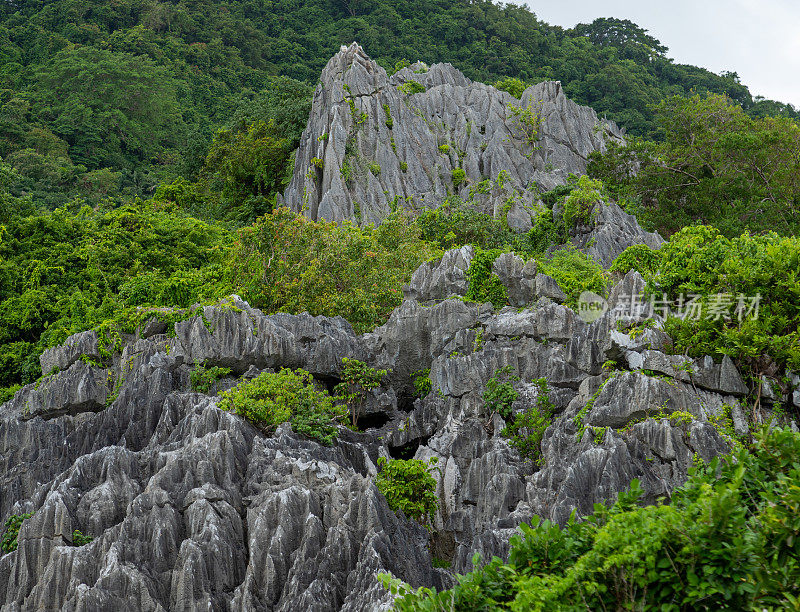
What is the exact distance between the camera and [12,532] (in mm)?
16859

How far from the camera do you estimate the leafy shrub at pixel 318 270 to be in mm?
26500

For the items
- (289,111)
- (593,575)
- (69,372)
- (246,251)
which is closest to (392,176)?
(289,111)

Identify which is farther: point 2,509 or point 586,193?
point 586,193

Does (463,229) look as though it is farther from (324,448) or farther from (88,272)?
(324,448)

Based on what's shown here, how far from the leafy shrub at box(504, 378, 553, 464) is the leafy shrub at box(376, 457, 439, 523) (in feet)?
8.42

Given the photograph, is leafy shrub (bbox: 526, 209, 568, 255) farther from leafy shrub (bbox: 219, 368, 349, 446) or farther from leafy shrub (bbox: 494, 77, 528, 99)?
leafy shrub (bbox: 494, 77, 528, 99)

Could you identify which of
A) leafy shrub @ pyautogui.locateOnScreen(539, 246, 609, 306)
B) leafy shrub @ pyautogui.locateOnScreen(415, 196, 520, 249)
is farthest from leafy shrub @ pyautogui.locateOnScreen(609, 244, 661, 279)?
leafy shrub @ pyautogui.locateOnScreen(415, 196, 520, 249)

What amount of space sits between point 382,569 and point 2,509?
10930 millimetres

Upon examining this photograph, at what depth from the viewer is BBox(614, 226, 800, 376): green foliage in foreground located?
17.4 m

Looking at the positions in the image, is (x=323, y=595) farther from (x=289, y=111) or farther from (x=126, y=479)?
(x=289, y=111)

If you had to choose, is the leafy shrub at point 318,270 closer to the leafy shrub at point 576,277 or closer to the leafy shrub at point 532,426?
the leafy shrub at point 576,277

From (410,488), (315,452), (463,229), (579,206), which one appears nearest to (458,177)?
(463,229)

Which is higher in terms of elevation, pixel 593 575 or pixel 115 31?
pixel 115 31

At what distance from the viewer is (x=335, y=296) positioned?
26.4 m
